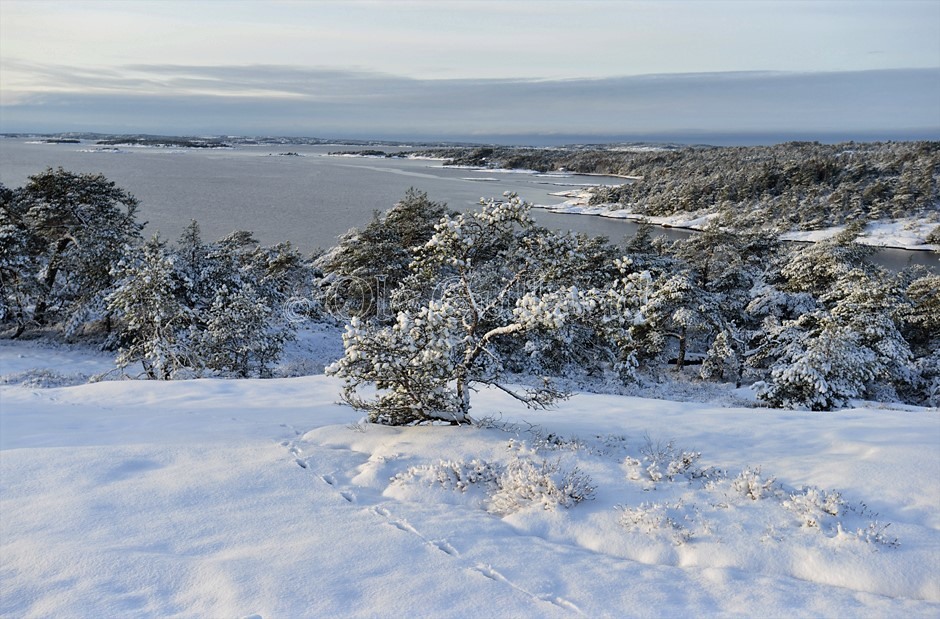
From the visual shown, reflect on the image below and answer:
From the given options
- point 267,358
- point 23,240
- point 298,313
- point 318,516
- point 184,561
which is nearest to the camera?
point 184,561

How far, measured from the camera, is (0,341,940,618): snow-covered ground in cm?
442

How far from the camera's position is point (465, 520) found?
5840mm

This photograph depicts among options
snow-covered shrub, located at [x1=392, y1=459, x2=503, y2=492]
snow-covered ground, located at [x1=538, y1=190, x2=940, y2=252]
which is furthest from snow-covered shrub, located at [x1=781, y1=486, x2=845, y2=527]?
snow-covered ground, located at [x1=538, y1=190, x2=940, y2=252]

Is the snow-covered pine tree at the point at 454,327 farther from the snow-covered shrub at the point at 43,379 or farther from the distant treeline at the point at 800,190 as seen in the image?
the distant treeline at the point at 800,190

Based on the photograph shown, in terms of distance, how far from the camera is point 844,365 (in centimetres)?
1736

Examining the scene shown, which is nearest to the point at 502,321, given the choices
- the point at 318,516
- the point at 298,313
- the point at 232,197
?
the point at 318,516

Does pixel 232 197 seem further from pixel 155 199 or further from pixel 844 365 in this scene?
pixel 844 365

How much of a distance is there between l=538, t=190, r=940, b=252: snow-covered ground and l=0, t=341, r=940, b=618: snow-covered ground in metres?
44.9

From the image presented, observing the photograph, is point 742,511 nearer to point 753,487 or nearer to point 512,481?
point 753,487

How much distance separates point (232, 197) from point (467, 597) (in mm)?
74151

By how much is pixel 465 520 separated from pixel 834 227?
72.6 metres

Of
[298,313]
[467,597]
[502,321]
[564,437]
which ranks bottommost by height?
[298,313]

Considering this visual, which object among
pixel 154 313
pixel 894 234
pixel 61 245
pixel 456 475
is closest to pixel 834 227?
pixel 894 234

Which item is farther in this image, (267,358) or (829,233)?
(829,233)
